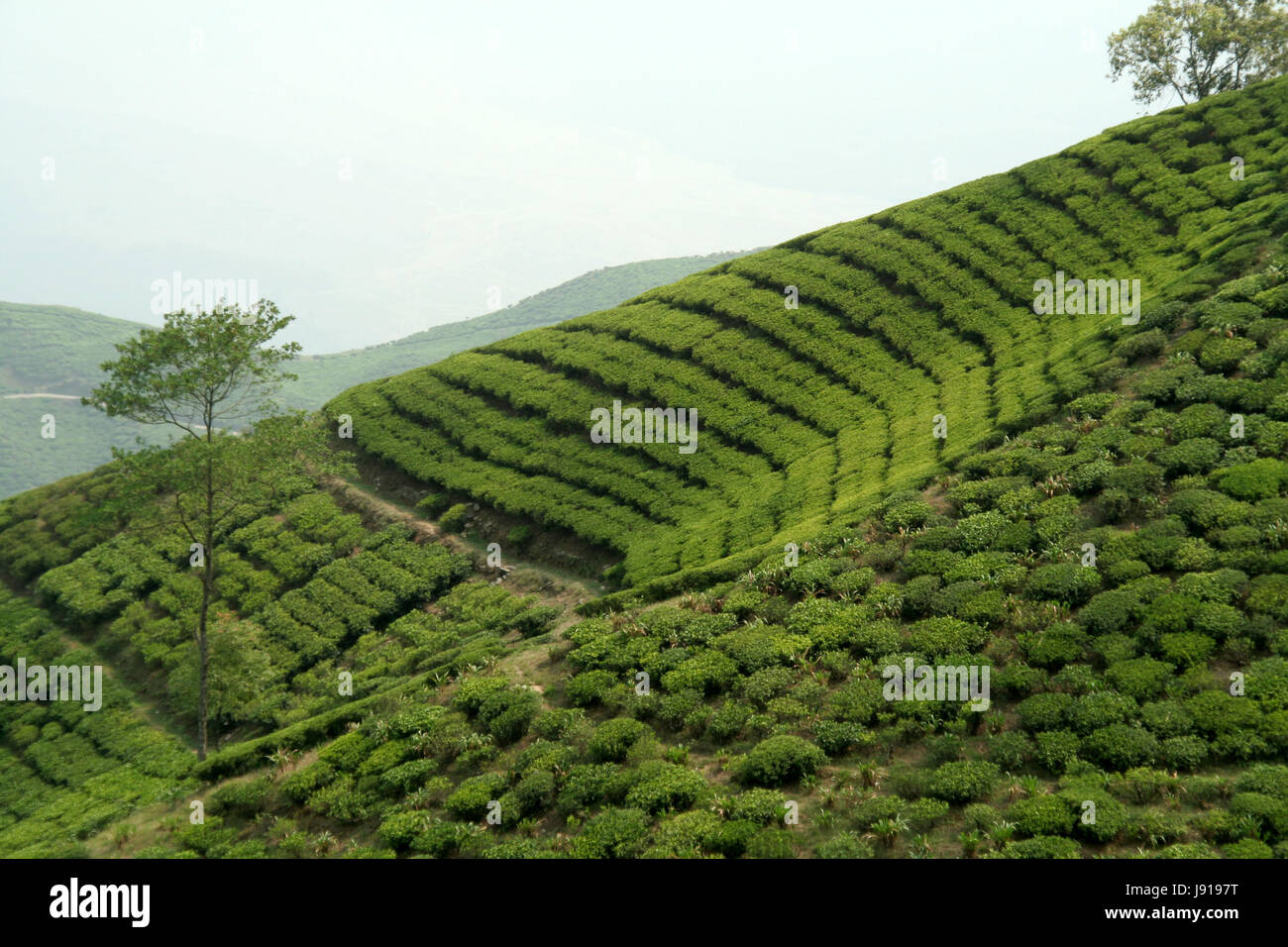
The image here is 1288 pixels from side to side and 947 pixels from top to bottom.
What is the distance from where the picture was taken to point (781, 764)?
50.5 ft

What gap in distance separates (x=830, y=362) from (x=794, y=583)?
20.5 m

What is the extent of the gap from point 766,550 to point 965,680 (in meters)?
8.92

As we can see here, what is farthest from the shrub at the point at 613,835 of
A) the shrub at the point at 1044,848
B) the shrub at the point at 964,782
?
the shrub at the point at 1044,848

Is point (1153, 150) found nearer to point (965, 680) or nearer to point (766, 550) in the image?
point (766, 550)

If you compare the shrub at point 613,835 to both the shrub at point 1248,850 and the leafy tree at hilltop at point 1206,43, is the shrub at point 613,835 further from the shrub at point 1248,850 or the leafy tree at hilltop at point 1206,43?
the leafy tree at hilltop at point 1206,43

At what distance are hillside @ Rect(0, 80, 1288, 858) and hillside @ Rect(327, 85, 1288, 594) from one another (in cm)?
23

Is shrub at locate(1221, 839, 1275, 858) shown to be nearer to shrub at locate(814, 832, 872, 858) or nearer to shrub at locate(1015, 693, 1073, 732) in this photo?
shrub at locate(1015, 693, 1073, 732)

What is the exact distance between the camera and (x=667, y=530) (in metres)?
32.4

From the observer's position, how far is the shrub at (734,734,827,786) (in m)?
15.3

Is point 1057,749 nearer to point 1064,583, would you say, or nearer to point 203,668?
point 1064,583

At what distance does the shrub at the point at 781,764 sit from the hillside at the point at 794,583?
0.11m

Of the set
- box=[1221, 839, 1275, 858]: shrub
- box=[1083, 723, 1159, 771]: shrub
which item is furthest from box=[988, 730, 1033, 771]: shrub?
box=[1221, 839, 1275, 858]: shrub

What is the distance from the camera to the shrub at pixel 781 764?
1530cm

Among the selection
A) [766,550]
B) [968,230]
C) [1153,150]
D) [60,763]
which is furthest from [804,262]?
[60,763]
